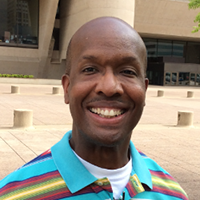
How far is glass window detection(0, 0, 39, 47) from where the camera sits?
3678 centimetres

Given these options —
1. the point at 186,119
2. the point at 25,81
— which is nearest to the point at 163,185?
the point at 186,119

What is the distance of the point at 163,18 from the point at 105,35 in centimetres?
4147

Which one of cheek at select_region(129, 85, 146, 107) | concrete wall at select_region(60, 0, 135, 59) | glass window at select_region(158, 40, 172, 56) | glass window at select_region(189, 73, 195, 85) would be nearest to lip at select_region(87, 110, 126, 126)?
cheek at select_region(129, 85, 146, 107)

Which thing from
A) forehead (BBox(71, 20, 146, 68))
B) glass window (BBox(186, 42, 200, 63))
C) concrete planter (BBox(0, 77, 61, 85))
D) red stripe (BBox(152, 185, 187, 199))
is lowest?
concrete planter (BBox(0, 77, 61, 85))

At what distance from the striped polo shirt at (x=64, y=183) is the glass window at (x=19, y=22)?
37.0 metres

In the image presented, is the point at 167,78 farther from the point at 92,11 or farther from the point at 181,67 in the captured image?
the point at 92,11

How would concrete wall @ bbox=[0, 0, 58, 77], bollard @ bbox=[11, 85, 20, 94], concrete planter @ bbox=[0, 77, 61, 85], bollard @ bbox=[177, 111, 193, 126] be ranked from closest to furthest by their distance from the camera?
bollard @ bbox=[177, 111, 193, 126], bollard @ bbox=[11, 85, 20, 94], concrete planter @ bbox=[0, 77, 61, 85], concrete wall @ bbox=[0, 0, 58, 77]

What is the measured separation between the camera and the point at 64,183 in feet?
4.16

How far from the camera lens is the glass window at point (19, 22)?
121 ft

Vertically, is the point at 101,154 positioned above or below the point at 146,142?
above

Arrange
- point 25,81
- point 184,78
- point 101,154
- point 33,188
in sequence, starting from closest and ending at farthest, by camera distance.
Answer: point 33,188 → point 101,154 → point 25,81 → point 184,78

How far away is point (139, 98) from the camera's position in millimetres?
1351

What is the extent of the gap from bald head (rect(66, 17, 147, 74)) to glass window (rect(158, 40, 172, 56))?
46052 millimetres

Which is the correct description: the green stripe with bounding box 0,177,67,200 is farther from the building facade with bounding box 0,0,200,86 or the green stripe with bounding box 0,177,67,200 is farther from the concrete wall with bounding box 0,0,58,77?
the concrete wall with bounding box 0,0,58,77
